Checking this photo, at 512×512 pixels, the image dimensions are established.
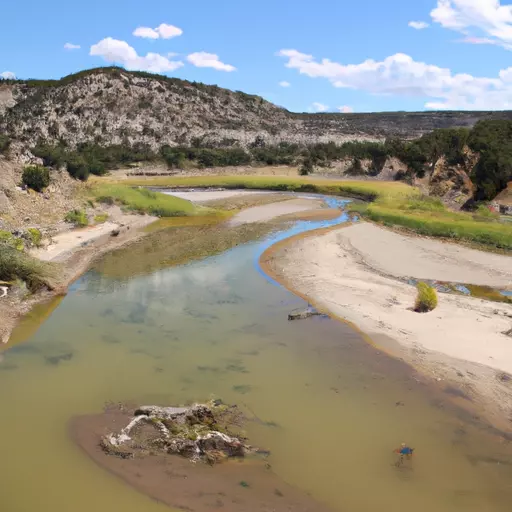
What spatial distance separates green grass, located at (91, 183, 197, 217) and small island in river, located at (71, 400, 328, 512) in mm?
26563

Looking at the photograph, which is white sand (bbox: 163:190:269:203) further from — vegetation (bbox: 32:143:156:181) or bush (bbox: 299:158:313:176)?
bush (bbox: 299:158:313:176)

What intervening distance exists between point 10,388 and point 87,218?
2053cm

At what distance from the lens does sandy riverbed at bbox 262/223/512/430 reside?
1305 cm

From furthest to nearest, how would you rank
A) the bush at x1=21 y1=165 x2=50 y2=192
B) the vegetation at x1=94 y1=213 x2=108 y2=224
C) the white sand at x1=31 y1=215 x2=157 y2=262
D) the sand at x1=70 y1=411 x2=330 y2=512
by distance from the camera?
the bush at x1=21 y1=165 x2=50 y2=192 < the vegetation at x1=94 y1=213 x2=108 y2=224 < the white sand at x1=31 y1=215 x2=157 y2=262 < the sand at x1=70 y1=411 x2=330 y2=512

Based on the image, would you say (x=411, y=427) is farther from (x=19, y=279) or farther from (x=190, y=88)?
(x=190, y=88)

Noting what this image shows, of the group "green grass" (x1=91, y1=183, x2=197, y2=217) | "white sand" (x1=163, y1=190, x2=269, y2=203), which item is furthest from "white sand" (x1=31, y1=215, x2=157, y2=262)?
"white sand" (x1=163, y1=190, x2=269, y2=203)

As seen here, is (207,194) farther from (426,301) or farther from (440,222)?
(426,301)

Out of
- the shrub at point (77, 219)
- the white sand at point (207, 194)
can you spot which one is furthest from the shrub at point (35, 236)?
the white sand at point (207, 194)

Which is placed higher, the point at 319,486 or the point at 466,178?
the point at 466,178

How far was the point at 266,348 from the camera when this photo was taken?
14727mm

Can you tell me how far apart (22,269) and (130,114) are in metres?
59.8

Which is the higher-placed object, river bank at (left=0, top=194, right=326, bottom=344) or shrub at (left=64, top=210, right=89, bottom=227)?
shrub at (left=64, top=210, right=89, bottom=227)

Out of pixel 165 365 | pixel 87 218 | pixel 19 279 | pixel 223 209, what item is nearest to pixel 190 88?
pixel 223 209

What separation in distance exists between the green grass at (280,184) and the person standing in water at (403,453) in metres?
38.2
